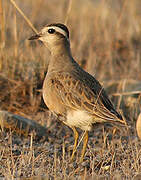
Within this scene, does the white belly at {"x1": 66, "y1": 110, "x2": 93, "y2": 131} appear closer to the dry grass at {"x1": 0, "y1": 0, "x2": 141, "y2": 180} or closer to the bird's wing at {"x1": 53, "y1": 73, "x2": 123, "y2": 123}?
the bird's wing at {"x1": 53, "y1": 73, "x2": 123, "y2": 123}

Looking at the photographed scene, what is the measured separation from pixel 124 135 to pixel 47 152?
4.45 ft

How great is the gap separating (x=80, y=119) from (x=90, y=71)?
3.30 metres

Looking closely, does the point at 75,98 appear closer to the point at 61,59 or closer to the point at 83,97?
the point at 83,97

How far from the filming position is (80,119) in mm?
4746

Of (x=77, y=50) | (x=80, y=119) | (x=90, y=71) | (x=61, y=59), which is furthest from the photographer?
(x=77, y=50)

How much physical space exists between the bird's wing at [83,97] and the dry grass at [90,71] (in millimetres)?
469

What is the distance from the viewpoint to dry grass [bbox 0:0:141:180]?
450cm

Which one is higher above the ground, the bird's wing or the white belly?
the bird's wing

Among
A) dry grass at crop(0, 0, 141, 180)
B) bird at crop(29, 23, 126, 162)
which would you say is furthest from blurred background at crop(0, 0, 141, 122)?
bird at crop(29, 23, 126, 162)

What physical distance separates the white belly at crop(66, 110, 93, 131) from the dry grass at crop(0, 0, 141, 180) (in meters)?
0.32

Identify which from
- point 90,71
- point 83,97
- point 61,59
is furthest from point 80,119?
point 90,71

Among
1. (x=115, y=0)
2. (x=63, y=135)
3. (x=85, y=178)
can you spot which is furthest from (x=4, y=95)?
(x=115, y=0)

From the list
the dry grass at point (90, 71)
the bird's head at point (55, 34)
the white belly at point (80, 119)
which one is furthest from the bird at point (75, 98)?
the dry grass at point (90, 71)

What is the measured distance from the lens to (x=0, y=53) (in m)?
6.89
